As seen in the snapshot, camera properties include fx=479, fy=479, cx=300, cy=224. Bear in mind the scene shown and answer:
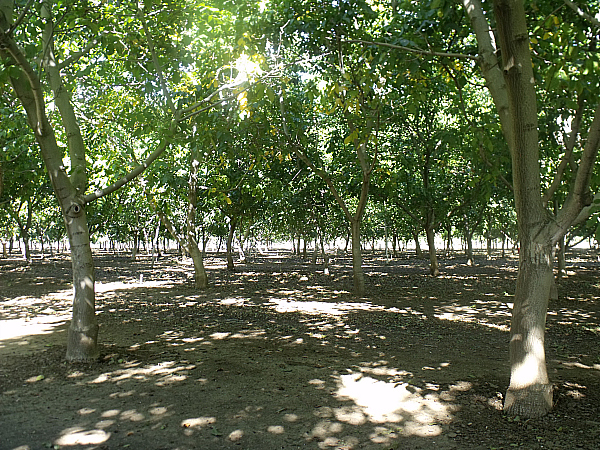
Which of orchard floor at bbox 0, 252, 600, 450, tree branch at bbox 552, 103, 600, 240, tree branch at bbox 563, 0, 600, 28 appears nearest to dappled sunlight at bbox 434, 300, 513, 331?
orchard floor at bbox 0, 252, 600, 450

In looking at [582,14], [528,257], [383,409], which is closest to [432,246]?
[528,257]

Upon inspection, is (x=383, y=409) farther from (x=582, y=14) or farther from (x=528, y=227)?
(x=582, y=14)

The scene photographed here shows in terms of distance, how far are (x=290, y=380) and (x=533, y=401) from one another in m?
2.63

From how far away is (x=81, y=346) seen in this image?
6391 millimetres

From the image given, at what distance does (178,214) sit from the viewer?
952 inches

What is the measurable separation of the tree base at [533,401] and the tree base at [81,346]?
204 inches

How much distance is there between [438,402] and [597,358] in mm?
3328

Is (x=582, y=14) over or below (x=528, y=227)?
over

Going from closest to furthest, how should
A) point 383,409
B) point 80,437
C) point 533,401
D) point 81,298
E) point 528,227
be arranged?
point 80,437
point 533,401
point 528,227
point 383,409
point 81,298

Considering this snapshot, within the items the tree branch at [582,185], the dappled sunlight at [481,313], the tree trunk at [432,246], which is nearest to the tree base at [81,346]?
the tree branch at [582,185]

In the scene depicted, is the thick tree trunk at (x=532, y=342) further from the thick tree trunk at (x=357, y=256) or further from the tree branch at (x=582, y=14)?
the thick tree trunk at (x=357, y=256)

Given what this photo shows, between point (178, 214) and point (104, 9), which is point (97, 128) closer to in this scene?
point (104, 9)

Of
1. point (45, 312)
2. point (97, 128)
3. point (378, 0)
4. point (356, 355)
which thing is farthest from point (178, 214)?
point (356, 355)

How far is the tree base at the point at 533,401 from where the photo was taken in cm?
437
